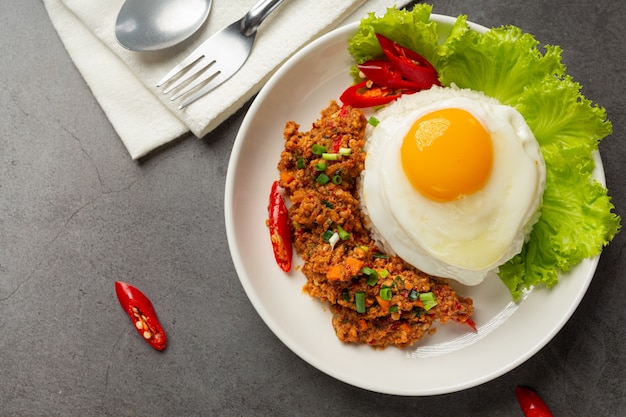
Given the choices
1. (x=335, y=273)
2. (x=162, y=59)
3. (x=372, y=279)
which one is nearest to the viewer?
(x=335, y=273)

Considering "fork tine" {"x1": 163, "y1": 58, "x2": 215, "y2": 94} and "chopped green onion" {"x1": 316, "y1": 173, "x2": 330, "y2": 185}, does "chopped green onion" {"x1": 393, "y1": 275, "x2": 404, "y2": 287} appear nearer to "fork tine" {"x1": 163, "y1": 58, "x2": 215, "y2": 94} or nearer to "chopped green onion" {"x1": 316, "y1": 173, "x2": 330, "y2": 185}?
"chopped green onion" {"x1": 316, "y1": 173, "x2": 330, "y2": 185}

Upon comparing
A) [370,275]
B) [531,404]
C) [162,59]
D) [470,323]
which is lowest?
[531,404]

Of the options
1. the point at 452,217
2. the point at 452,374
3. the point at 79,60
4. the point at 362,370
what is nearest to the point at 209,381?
the point at 362,370

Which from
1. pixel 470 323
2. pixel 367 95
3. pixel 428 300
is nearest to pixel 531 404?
pixel 470 323

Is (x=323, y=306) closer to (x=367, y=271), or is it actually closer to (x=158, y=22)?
(x=367, y=271)

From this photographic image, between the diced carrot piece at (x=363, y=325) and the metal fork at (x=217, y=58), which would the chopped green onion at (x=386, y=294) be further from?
the metal fork at (x=217, y=58)

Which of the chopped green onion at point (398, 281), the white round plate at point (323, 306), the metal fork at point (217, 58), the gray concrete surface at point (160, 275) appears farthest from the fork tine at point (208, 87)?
the chopped green onion at point (398, 281)

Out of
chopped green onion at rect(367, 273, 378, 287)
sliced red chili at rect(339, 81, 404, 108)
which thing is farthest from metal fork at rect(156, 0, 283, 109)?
chopped green onion at rect(367, 273, 378, 287)
